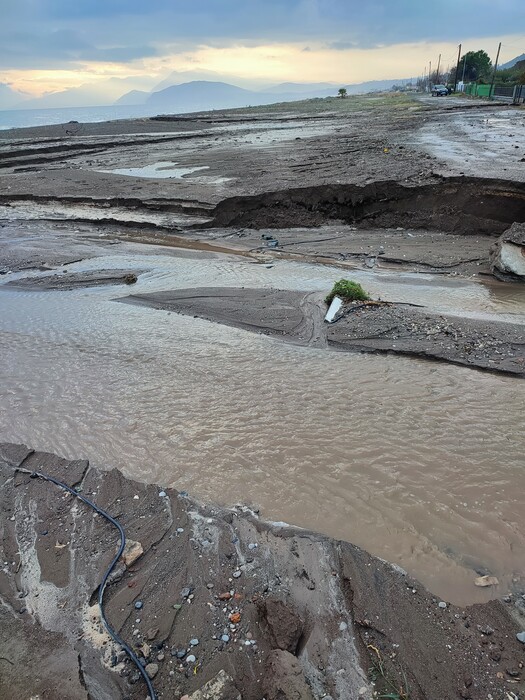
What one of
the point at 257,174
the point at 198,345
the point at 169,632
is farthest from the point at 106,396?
the point at 257,174

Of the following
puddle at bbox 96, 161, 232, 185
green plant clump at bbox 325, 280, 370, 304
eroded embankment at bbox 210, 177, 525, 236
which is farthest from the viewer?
puddle at bbox 96, 161, 232, 185

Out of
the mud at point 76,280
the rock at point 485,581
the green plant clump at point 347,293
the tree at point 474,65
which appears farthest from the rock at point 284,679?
the tree at point 474,65

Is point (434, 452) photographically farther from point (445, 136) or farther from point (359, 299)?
point (445, 136)

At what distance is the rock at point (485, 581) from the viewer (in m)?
3.17

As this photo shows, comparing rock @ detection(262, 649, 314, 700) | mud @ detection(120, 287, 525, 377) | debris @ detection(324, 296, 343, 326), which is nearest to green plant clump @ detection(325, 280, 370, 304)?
debris @ detection(324, 296, 343, 326)

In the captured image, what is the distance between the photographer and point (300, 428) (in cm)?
486

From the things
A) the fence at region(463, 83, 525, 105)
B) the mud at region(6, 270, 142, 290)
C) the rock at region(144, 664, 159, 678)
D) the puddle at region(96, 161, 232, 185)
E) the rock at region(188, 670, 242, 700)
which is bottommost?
the mud at region(6, 270, 142, 290)

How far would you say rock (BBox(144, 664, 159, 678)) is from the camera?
251 centimetres

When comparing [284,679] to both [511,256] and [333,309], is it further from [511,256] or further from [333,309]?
[511,256]

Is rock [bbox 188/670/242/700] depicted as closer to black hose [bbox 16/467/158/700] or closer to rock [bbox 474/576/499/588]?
black hose [bbox 16/467/158/700]

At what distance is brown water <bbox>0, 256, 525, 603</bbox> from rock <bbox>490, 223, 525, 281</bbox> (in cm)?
118

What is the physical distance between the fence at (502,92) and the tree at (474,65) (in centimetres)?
1419

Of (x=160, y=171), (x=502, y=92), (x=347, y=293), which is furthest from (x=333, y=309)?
(x=502, y=92)

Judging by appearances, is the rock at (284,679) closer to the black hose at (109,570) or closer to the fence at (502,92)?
the black hose at (109,570)
